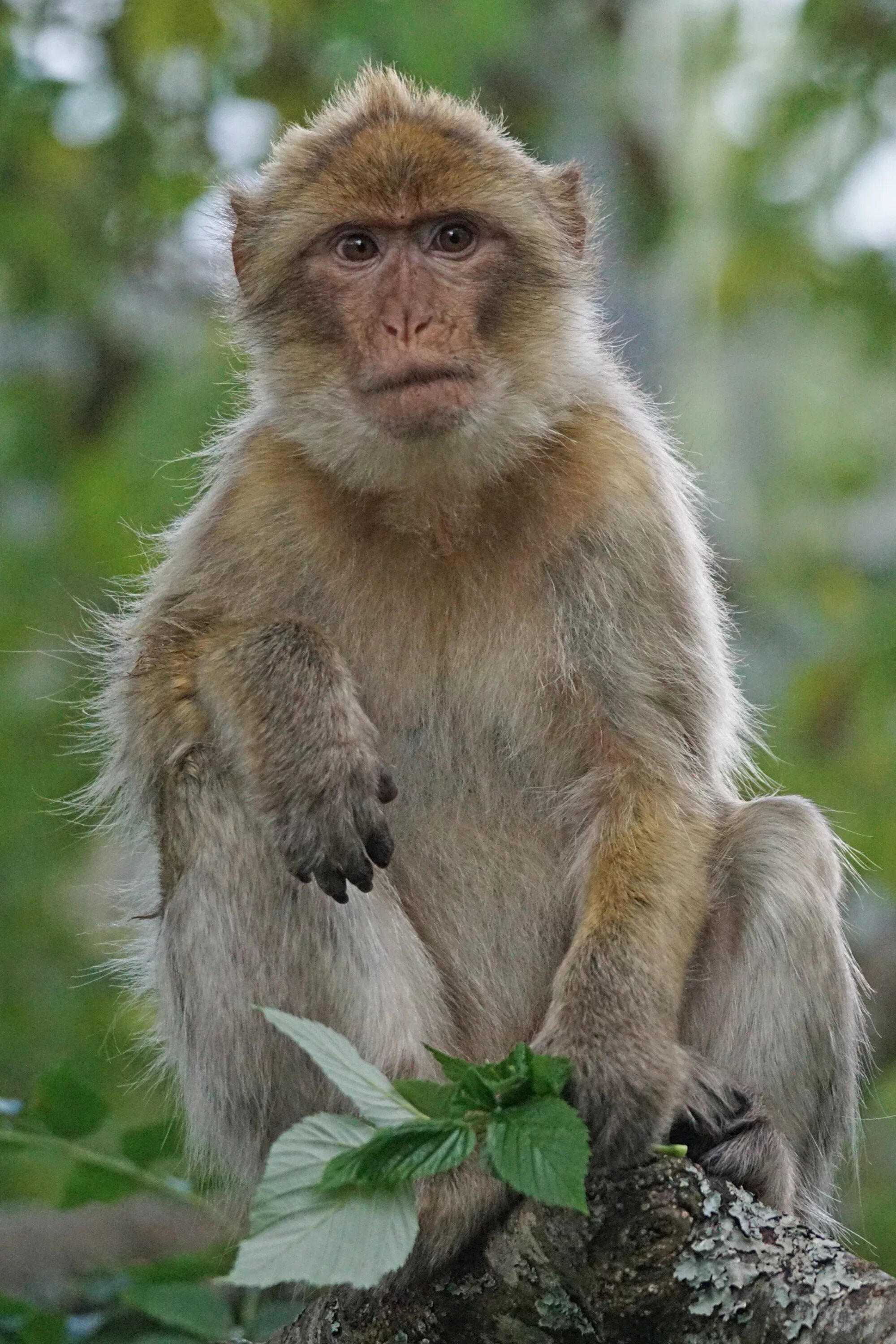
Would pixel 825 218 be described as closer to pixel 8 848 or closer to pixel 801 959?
pixel 8 848

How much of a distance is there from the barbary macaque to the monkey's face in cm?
1

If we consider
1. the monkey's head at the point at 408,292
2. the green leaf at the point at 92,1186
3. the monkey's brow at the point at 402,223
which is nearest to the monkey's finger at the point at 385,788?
the monkey's head at the point at 408,292

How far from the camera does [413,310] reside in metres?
5.33

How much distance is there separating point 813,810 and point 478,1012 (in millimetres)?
1182

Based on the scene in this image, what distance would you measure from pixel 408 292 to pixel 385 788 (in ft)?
4.93

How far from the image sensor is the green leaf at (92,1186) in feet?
18.4

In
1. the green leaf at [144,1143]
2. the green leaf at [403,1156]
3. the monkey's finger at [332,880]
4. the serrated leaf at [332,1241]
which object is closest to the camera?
the serrated leaf at [332,1241]

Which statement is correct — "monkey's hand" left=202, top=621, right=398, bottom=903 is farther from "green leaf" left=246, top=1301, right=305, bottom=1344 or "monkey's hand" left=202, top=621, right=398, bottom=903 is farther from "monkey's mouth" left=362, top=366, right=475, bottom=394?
"green leaf" left=246, top=1301, right=305, bottom=1344

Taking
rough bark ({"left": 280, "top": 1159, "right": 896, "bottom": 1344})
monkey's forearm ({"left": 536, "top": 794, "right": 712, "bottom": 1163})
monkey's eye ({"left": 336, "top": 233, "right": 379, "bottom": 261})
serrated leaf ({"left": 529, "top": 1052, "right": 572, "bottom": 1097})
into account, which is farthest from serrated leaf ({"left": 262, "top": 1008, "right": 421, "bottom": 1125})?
monkey's eye ({"left": 336, "top": 233, "right": 379, "bottom": 261})

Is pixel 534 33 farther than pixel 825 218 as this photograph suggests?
No

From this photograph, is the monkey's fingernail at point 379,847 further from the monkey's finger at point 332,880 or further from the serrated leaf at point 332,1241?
the serrated leaf at point 332,1241

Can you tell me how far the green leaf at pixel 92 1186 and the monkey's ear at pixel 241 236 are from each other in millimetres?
2951

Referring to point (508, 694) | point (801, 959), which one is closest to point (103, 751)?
point (508, 694)

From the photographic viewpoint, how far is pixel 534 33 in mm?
11102
